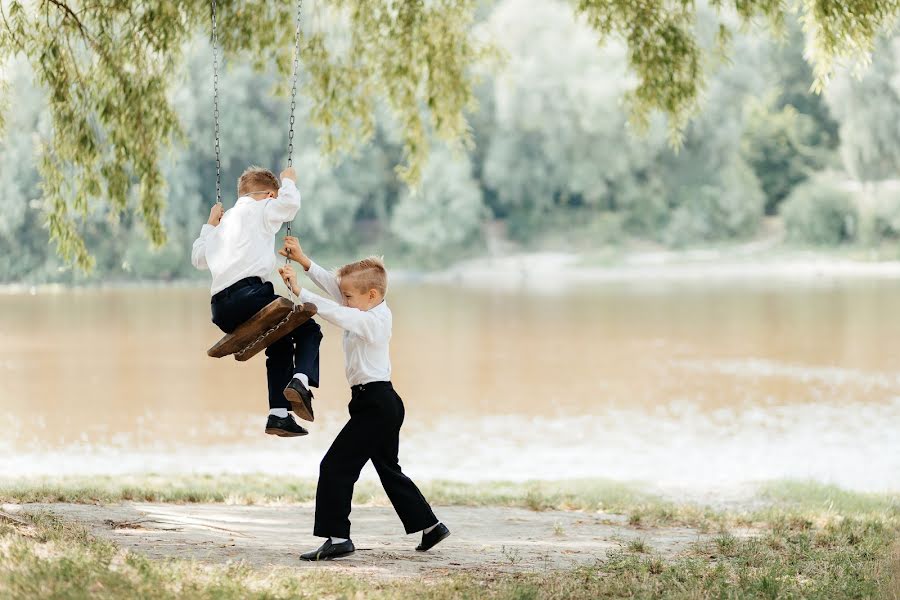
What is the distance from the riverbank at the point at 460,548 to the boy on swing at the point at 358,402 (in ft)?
0.91

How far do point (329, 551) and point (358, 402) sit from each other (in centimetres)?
78

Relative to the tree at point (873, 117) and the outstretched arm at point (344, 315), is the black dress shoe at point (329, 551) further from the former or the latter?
the tree at point (873, 117)

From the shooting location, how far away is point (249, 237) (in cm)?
574

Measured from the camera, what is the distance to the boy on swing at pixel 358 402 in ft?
19.0

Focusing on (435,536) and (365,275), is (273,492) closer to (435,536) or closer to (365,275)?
(435,536)

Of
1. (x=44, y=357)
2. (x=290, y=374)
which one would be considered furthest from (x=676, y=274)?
(x=290, y=374)

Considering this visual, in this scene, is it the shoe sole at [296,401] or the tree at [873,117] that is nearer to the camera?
the shoe sole at [296,401]

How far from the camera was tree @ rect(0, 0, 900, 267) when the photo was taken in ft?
30.6

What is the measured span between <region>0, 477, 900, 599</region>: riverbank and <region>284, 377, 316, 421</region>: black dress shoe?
742mm

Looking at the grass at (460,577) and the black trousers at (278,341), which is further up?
the black trousers at (278,341)

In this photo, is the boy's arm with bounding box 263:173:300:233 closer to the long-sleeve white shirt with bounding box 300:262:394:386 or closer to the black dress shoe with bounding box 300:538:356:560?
the long-sleeve white shirt with bounding box 300:262:394:386

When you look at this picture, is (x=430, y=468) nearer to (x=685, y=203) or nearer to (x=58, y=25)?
(x=58, y=25)

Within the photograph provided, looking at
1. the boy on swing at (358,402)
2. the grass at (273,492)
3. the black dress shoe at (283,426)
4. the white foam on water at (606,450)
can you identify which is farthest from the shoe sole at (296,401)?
the white foam on water at (606,450)

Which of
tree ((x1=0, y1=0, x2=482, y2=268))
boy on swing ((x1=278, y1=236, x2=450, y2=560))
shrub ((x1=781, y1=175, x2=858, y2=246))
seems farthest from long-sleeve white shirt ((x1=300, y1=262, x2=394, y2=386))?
shrub ((x1=781, y1=175, x2=858, y2=246))
